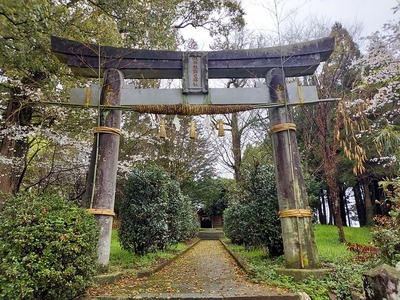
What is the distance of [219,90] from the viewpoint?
5164 millimetres

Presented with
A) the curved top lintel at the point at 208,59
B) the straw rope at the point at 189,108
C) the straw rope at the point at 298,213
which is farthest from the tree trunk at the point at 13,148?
the straw rope at the point at 298,213

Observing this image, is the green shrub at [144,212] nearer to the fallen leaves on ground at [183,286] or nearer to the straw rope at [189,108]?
the fallen leaves on ground at [183,286]

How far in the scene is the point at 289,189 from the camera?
4691mm

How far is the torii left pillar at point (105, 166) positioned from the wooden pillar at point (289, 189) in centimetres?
293

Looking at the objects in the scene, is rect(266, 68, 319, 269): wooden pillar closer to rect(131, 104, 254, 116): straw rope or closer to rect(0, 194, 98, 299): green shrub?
rect(131, 104, 254, 116): straw rope

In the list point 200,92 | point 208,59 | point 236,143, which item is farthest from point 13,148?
point 236,143

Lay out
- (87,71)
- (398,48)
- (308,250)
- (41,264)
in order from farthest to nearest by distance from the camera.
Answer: (398,48)
(87,71)
(308,250)
(41,264)

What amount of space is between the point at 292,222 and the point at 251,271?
3.90 ft

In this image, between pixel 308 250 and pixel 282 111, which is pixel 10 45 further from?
pixel 308 250

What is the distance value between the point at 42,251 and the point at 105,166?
1.91m

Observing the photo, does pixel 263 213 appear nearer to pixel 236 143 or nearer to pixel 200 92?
pixel 200 92

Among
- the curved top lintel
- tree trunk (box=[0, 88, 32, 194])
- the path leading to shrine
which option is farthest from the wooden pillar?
tree trunk (box=[0, 88, 32, 194])

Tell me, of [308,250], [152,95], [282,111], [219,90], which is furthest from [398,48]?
[152,95]

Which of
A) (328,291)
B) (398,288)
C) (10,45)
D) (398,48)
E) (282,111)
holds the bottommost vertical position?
(328,291)
